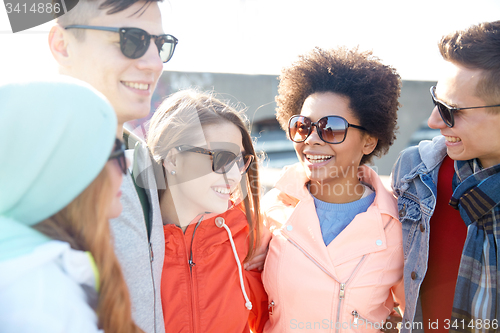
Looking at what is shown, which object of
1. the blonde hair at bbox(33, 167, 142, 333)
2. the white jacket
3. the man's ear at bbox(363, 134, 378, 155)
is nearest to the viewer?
the white jacket

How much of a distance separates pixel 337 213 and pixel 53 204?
69.2 inches

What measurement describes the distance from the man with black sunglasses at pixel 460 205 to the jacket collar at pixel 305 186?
94mm

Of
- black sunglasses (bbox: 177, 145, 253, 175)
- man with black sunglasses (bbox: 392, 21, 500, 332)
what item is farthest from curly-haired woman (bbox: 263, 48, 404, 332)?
black sunglasses (bbox: 177, 145, 253, 175)

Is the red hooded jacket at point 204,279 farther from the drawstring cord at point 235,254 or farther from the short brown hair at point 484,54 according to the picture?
the short brown hair at point 484,54

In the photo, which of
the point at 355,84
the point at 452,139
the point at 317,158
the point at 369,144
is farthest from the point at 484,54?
the point at 317,158

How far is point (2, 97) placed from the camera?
0.76 m

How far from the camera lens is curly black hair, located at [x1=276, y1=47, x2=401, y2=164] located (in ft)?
7.43

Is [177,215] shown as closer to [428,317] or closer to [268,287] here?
[268,287]

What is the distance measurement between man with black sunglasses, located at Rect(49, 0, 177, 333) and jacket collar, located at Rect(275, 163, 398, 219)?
1107 millimetres

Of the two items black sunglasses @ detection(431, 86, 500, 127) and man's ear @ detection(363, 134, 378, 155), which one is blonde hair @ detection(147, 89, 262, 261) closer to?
man's ear @ detection(363, 134, 378, 155)

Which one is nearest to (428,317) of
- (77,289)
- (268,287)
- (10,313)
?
(268,287)

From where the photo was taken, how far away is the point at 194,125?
1.93 m

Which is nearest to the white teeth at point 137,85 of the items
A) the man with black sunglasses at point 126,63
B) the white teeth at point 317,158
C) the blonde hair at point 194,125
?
the man with black sunglasses at point 126,63

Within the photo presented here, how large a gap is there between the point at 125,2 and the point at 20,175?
0.80 meters
